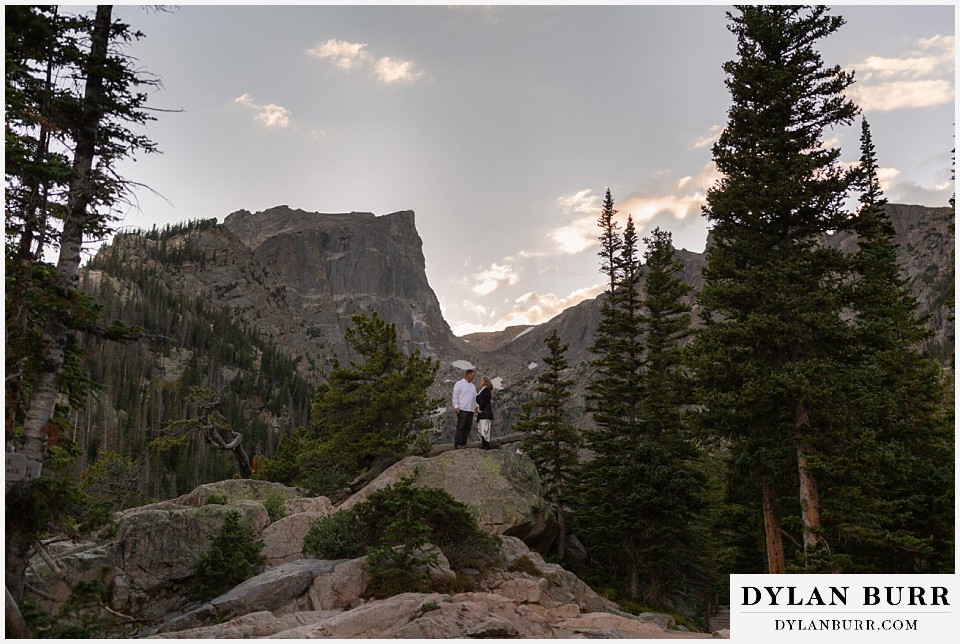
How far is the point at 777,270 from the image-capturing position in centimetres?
1591

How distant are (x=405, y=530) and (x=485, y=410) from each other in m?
7.96

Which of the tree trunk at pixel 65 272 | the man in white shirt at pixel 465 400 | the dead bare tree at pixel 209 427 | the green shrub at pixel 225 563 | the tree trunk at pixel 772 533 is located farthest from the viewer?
the dead bare tree at pixel 209 427

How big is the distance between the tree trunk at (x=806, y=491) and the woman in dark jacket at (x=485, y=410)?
8.64m

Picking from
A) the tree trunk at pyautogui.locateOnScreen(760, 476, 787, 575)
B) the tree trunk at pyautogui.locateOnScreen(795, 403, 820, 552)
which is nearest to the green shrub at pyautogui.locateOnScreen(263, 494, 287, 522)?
the tree trunk at pyautogui.locateOnScreen(760, 476, 787, 575)

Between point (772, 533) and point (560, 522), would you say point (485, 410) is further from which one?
point (772, 533)

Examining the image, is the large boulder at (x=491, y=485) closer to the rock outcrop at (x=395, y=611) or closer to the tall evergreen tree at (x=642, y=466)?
the rock outcrop at (x=395, y=611)

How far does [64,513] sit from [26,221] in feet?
15.9

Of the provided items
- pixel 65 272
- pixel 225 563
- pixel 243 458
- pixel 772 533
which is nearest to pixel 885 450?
pixel 772 533

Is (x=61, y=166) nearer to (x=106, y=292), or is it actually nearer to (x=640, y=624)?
(x=640, y=624)

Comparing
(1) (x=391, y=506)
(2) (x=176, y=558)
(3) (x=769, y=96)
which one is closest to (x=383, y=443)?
(2) (x=176, y=558)

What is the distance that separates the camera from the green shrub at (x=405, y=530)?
11391 mm

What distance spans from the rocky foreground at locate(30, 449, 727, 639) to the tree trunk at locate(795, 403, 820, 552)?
4291 mm

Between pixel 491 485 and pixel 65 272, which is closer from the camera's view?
pixel 65 272

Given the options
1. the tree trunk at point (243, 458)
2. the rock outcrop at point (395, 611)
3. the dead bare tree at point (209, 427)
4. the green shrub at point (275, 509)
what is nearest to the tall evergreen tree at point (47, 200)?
the rock outcrop at point (395, 611)
